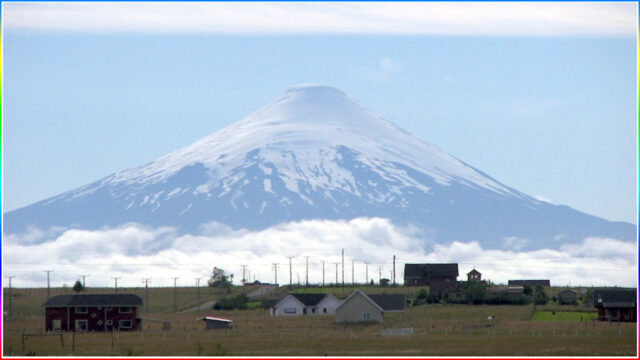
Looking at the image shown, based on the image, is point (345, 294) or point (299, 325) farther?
point (345, 294)

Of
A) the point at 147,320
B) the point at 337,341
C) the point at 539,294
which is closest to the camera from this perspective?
the point at 337,341

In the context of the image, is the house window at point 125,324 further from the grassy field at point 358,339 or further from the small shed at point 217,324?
the small shed at point 217,324

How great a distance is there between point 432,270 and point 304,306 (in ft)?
133

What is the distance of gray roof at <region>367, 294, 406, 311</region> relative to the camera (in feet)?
384

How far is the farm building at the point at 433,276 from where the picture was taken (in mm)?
160375

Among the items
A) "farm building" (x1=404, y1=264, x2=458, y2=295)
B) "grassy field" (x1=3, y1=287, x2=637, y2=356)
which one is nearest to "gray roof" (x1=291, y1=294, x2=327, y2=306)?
"grassy field" (x1=3, y1=287, x2=637, y2=356)

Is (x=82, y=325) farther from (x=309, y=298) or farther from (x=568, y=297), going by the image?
(x=568, y=297)

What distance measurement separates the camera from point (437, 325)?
9825 centimetres

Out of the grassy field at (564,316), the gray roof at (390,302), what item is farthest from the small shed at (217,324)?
the grassy field at (564,316)

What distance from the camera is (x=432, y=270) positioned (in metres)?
164

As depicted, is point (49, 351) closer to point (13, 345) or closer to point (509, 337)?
point (13, 345)

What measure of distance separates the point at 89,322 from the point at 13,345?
78.6 feet

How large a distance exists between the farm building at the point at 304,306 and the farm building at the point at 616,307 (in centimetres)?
2775

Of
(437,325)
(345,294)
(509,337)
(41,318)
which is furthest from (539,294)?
(509,337)
